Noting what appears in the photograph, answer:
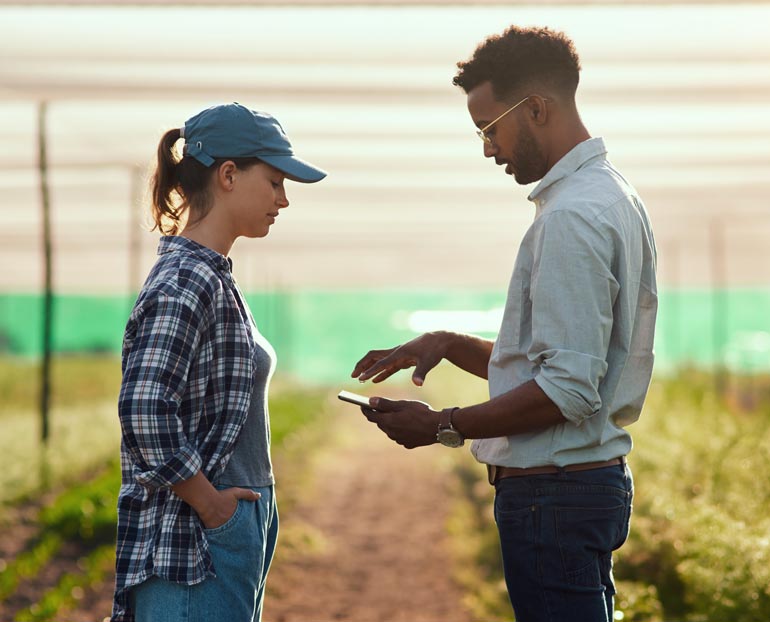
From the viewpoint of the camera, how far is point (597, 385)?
1.96 metres

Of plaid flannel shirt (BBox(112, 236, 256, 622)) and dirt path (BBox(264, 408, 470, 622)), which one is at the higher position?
plaid flannel shirt (BBox(112, 236, 256, 622))

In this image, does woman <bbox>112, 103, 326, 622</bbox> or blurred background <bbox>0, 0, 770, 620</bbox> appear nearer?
woman <bbox>112, 103, 326, 622</bbox>

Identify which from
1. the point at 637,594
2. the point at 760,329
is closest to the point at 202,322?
the point at 637,594

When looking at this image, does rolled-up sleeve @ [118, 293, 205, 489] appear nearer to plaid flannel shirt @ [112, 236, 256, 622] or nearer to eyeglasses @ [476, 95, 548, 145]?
plaid flannel shirt @ [112, 236, 256, 622]

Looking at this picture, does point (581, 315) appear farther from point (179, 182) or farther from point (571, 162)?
point (179, 182)

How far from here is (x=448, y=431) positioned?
2.04 metres

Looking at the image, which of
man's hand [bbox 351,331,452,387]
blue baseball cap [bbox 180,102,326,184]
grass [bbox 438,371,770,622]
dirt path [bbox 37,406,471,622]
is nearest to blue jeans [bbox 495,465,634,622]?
man's hand [bbox 351,331,452,387]

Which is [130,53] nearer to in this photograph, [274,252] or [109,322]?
[274,252]

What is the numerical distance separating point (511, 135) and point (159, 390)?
85cm

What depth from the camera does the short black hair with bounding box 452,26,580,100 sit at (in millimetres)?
2088

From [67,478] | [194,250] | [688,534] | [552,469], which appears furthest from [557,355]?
[67,478]

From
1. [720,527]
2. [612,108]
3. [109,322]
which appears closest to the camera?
[720,527]

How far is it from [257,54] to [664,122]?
113 inches

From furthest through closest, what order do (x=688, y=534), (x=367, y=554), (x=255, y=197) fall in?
(x=367, y=554) < (x=688, y=534) < (x=255, y=197)
